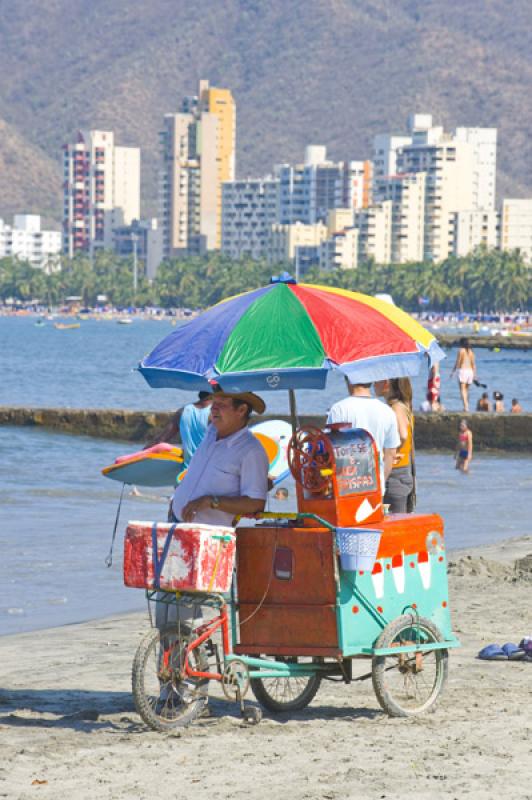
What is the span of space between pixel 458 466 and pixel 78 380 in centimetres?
5753

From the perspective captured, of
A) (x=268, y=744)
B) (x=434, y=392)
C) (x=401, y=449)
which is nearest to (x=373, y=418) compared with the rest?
(x=401, y=449)

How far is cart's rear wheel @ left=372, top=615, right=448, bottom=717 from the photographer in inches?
293

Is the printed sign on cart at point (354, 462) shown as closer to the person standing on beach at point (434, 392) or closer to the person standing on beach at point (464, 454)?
the person standing on beach at point (464, 454)

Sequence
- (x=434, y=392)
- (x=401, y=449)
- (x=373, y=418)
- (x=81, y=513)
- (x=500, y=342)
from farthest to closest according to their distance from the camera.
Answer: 1. (x=500, y=342)
2. (x=434, y=392)
3. (x=81, y=513)
4. (x=401, y=449)
5. (x=373, y=418)

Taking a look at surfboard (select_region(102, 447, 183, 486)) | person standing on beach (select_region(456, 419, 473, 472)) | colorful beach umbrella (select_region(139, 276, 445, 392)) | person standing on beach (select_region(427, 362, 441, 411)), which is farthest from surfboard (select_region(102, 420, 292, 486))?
person standing on beach (select_region(427, 362, 441, 411))

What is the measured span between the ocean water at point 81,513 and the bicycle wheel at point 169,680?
4453 millimetres

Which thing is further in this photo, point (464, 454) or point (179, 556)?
point (464, 454)

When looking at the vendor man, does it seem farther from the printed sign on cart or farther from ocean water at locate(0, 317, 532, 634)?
ocean water at locate(0, 317, 532, 634)

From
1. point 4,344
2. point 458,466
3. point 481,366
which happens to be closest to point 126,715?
point 458,466

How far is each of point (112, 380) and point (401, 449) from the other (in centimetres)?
7253

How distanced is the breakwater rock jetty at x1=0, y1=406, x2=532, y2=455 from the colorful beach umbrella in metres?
19.3

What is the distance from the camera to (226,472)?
7.39 meters

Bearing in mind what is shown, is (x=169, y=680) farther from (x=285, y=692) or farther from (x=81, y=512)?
(x=81, y=512)

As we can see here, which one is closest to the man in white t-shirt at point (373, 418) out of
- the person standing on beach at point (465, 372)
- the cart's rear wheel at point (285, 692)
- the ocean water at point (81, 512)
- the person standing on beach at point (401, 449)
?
the person standing on beach at point (401, 449)
